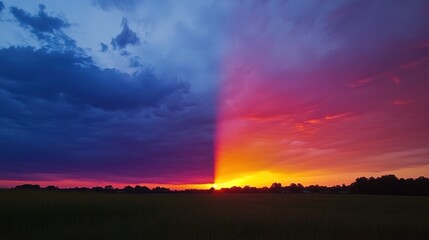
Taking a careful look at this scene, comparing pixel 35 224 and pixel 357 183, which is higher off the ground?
pixel 357 183

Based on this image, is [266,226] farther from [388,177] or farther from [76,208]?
[388,177]

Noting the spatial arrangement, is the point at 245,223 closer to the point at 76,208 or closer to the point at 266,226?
the point at 266,226

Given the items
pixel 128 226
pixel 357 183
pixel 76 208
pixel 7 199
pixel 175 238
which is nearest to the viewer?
pixel 175 238

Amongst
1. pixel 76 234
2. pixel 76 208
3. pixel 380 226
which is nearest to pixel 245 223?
pixel 380 226

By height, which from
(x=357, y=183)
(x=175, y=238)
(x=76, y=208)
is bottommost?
(x=175, y=238)

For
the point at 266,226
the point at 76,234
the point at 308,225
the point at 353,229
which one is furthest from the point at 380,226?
the point at 76,234

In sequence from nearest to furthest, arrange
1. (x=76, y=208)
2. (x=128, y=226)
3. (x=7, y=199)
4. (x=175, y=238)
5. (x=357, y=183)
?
1. (x=175, y=238)
2. (x=128, y=226)
3. (x=7, y=199)
4. (x=76, y=208)
5. (x=357, y=183)

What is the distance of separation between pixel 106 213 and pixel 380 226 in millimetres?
15021

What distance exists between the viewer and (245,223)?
15.9 meters

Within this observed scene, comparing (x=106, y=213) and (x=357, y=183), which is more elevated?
(x=357, y=183)

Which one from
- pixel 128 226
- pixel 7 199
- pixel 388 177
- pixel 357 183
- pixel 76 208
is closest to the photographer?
pixel 128 226

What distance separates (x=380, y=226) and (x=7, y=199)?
19.5 m

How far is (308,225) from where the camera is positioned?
610 inches

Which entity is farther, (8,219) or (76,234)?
(8,219)
